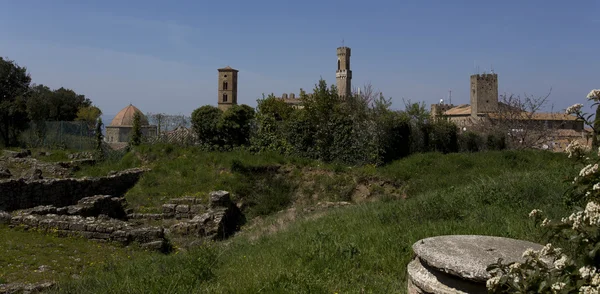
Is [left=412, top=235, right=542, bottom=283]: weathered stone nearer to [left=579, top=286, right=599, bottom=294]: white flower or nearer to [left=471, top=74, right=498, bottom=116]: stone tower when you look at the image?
[left=579, top=286, right=599, bottom=294]: white flower

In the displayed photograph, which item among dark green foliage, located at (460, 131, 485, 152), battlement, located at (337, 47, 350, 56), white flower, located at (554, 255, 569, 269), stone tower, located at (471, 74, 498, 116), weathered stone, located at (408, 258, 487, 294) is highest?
battlement, located at (337, 47, 350, 56)

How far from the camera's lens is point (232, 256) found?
296 inches

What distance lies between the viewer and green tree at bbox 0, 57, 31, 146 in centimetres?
3347

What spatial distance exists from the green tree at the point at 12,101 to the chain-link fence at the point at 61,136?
1752mm

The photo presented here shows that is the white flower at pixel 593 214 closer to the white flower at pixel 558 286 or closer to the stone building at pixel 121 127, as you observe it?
the white flower at pixel 558 286

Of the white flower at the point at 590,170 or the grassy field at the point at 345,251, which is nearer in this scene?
the white flower at the point at 590,170

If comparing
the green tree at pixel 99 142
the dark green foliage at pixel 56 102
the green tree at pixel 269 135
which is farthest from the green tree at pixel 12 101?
the green tree at pixel 269 135

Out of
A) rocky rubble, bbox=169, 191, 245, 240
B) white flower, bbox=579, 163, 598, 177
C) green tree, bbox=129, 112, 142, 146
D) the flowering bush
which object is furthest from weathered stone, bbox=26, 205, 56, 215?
white flower, bbox=579, 163, 598, 177

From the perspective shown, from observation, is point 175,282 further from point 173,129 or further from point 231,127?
point 173,129

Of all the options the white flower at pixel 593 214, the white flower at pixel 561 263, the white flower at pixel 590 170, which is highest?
the white flower at pixel 590 170

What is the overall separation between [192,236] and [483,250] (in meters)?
9.25

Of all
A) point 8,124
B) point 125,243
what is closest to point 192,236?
point 125,243

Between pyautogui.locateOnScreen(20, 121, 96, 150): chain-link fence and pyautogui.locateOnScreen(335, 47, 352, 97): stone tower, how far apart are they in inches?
1896

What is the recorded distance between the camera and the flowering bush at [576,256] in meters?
2.41
